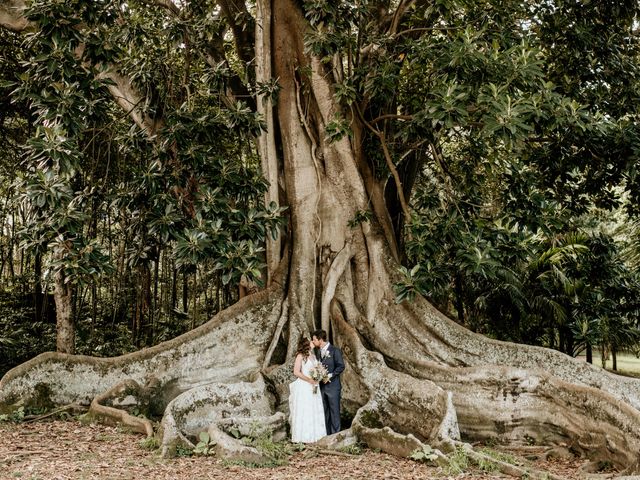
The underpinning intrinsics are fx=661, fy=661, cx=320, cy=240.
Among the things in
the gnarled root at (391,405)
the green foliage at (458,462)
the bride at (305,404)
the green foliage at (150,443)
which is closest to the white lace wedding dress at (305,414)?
the bride at (305,404)

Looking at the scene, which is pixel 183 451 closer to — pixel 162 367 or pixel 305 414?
pixel 305 414

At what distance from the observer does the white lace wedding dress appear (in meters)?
7.01

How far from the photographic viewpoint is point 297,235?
8.60 m

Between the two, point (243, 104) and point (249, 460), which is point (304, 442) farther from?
point (243, 104)

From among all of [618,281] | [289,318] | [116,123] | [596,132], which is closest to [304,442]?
[289,318]

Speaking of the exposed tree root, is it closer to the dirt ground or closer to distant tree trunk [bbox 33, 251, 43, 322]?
the dirt ground

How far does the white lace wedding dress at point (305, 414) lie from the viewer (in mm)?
7008

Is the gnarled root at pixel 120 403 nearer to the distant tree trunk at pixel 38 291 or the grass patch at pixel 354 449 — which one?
the grass patch at pixel 354 449

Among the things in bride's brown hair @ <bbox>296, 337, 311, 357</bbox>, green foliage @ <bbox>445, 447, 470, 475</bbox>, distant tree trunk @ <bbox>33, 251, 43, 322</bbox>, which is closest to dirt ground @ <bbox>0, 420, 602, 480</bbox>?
green foliage @ <bbox>445, 447, 470, 475</bbox>

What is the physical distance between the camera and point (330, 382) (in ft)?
23.8

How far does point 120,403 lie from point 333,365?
2.40 metres

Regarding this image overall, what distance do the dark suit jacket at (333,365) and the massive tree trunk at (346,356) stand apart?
1.17ft

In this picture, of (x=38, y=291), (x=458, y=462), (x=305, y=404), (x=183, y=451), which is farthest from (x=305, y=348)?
(x=38, y=291)

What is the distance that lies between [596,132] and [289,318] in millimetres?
4214
